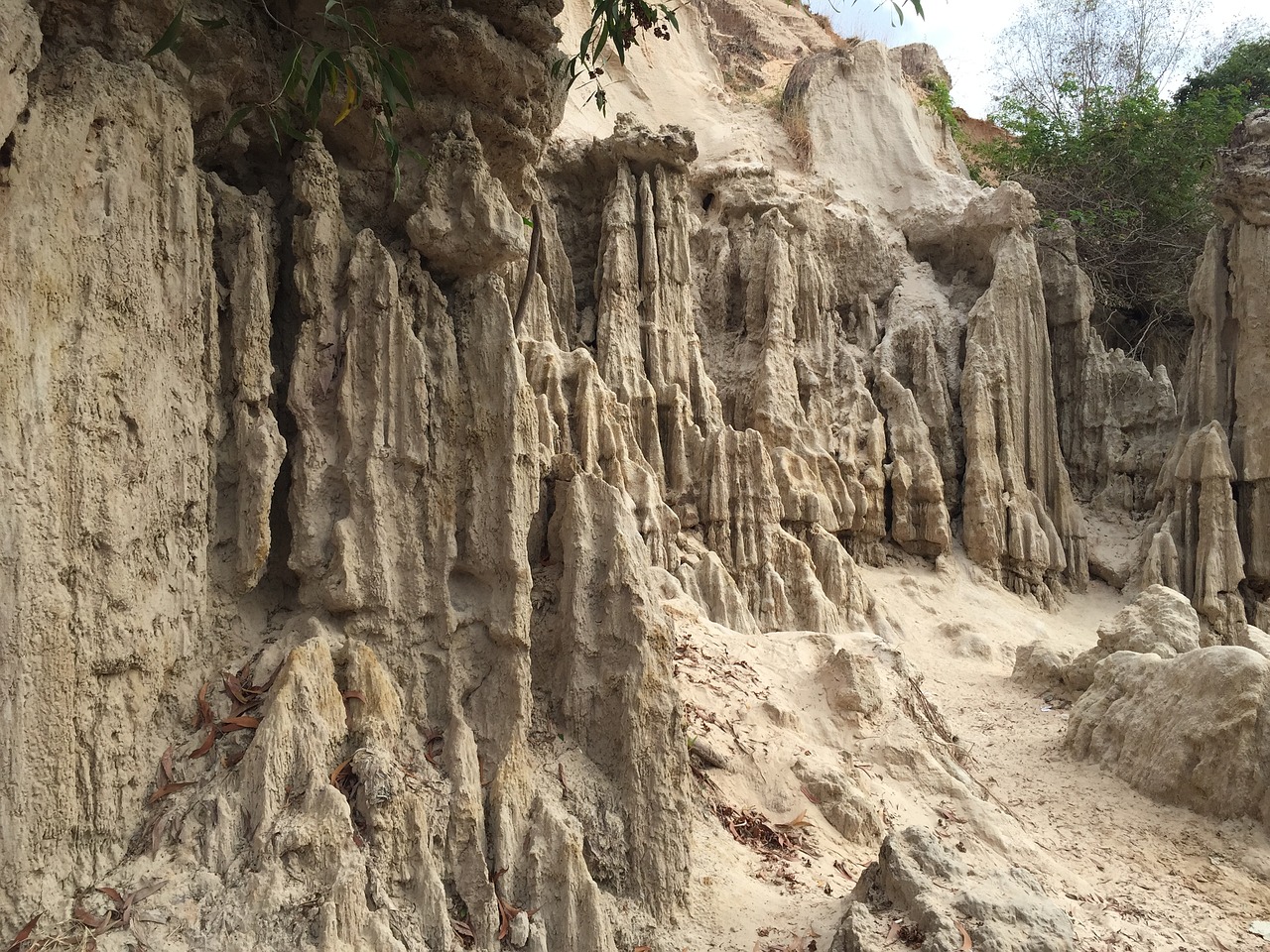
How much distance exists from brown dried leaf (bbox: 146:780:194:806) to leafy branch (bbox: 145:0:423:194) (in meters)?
2.95

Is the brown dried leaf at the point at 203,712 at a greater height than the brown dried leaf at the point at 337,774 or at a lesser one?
greater

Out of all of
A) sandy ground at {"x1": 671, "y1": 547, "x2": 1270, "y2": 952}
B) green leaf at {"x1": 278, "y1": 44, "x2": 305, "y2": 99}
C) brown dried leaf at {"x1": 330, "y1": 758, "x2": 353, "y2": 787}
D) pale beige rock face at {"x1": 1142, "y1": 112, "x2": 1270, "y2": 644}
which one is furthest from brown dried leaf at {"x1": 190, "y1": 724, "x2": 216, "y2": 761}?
pale beige rock face at {"x1": 1142, "y1": 112, "x2": 1270, "y2": 644}

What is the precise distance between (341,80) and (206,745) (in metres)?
3.45

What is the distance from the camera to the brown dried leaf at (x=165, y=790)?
158 inches

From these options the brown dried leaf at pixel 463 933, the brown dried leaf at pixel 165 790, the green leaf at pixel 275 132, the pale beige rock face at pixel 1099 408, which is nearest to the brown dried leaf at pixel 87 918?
the brown dried leaf at pixel 165 790

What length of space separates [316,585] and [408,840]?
1334mm

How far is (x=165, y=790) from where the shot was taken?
405 centimetres

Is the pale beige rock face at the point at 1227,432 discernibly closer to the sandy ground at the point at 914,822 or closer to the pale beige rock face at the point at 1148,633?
the pale beige rock face at the point at 1148,633

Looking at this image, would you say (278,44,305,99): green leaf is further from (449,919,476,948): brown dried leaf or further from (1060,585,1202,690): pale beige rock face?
(1060,585,1202,690): pale beige rock face

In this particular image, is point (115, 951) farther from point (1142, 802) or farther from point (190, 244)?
point (1142, 802)

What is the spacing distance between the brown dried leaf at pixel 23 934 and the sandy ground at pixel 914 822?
3071 mm

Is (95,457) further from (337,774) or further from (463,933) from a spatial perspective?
(463,933)

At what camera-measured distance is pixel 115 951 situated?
3.59 metres

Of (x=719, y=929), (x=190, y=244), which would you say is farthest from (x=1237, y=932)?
(x=190, y=244)
